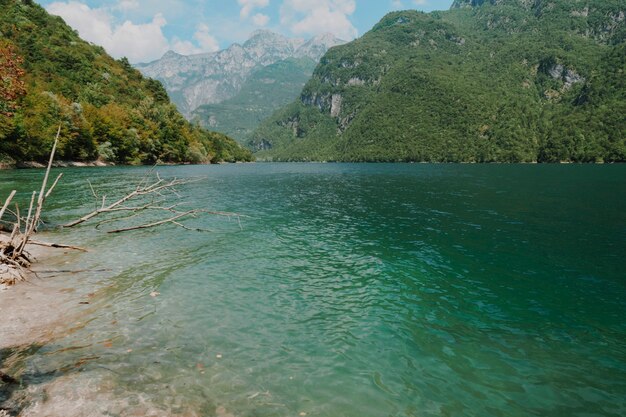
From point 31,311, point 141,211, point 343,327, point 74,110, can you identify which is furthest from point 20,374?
point 74,110

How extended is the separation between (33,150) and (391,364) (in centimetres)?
10744

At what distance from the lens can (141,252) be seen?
24406mm

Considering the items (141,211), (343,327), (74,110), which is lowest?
(343,327)

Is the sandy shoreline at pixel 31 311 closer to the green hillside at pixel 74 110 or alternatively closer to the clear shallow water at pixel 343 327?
the clear shallow water at pixel 343 327

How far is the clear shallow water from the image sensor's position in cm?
998

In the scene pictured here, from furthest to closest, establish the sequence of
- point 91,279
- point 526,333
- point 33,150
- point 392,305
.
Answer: point 33,150, point 91,279, point 392,305, point 526,333

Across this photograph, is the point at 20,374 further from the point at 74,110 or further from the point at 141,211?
the point at 74,110

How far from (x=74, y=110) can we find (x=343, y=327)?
123 meters

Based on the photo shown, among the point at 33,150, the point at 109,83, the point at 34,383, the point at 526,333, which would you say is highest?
the point at 109,83

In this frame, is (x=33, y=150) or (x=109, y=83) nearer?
(x=33, y=150)

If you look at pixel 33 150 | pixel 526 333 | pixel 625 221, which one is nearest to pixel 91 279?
pixel 526 333

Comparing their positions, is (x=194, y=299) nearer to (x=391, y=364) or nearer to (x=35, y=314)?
(x=35, y=314)

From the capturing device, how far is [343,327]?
14266 mm

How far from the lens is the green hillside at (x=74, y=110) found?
8919cm
